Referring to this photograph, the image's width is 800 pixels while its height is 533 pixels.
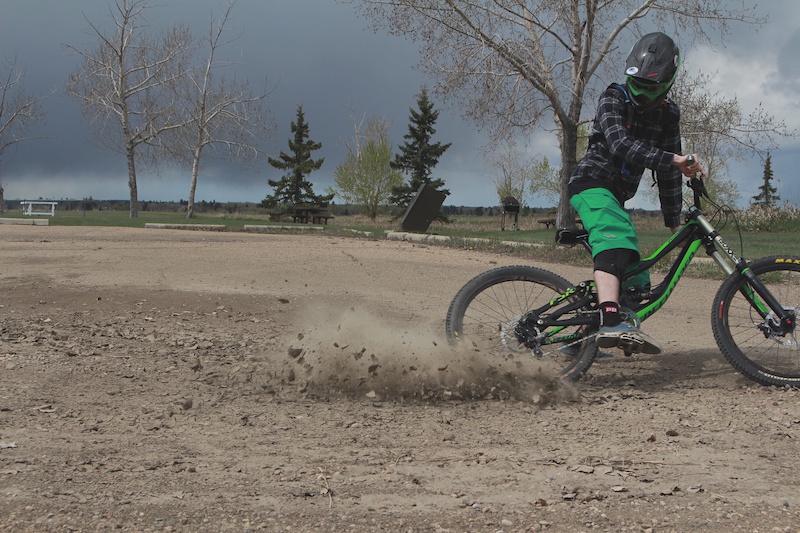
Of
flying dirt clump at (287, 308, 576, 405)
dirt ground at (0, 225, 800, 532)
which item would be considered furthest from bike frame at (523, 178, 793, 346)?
dirt ground at (0, 225, 800, 532)

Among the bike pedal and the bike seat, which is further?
the bike seat

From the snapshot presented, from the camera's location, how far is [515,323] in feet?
15.2

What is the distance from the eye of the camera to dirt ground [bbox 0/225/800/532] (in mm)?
2592

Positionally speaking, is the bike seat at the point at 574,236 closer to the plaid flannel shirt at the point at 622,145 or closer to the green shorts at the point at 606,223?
the green shorts at the point at 606,223

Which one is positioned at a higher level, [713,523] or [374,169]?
[374,169]

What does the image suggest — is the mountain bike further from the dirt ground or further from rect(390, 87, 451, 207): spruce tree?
rect(390, 87, 451, 207): spruce tree

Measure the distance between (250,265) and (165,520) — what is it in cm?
784

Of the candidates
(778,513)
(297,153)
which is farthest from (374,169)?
(778,513)

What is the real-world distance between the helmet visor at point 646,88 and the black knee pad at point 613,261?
907mm

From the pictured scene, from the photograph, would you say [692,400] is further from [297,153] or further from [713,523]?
[297,153]

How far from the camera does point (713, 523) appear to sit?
8.23 feet

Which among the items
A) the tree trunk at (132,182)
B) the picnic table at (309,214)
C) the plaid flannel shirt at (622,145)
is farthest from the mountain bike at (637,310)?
the picnic table at (309,214)

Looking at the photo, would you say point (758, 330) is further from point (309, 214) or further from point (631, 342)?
point (309, 214)

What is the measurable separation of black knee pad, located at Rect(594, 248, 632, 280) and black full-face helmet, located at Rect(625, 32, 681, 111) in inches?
34.6
